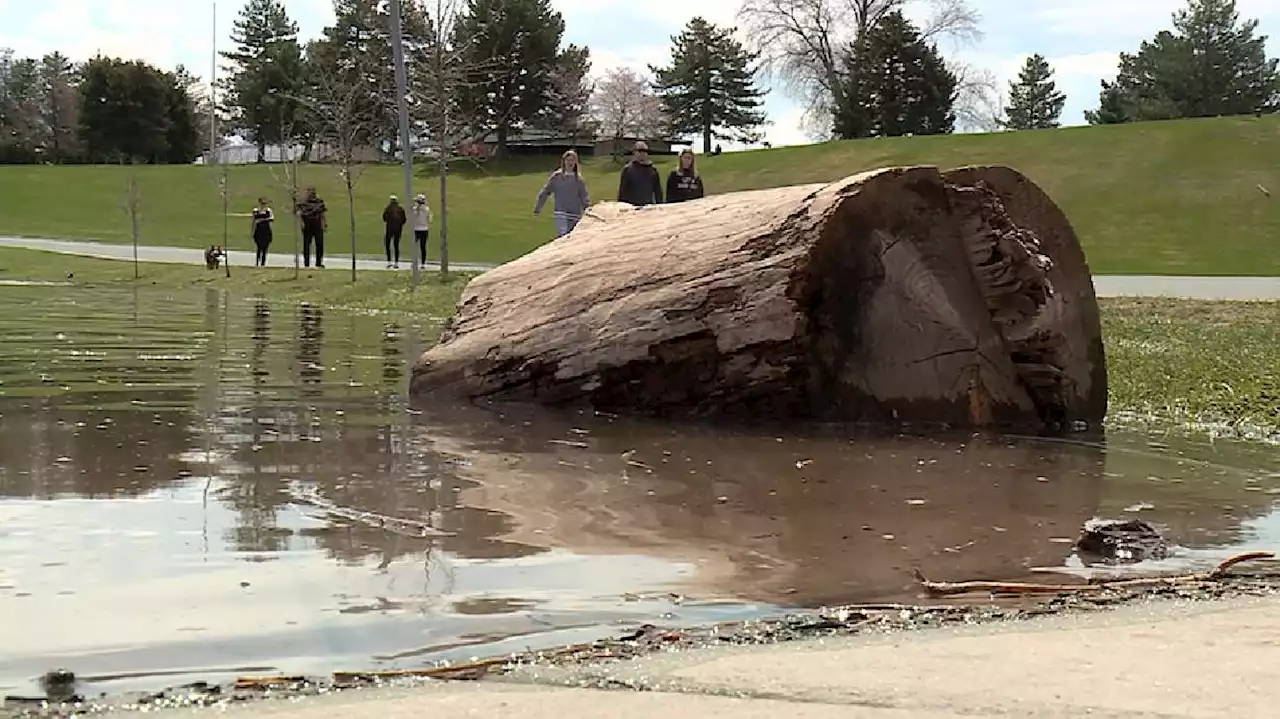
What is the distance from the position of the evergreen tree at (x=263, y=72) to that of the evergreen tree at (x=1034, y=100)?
42.6 m

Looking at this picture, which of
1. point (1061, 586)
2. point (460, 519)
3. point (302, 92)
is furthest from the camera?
point (302, 92)

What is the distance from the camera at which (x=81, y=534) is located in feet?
14.1

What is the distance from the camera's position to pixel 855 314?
7.36m

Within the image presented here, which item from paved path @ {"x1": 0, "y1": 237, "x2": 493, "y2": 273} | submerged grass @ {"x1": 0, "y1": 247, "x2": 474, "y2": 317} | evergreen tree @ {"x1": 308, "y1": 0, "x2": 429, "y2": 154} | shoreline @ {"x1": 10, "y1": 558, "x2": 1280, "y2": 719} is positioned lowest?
shoreline @ {"x1": 10, "y1": 558, "x2": 1280, "y2": 719}

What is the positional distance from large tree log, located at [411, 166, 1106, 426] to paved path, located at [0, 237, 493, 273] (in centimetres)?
2141

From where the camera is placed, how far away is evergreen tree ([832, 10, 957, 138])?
68.4m

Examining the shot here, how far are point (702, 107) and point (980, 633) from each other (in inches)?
3086

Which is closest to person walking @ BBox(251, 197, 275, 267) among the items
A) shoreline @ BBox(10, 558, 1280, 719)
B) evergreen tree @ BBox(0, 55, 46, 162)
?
shoreline @ BBox(10, 558, 1280, 719)

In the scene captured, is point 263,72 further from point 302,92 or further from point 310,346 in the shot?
point 310,346

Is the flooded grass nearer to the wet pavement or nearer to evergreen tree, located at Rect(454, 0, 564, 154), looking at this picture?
the wet pavement

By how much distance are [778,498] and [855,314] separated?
7.53ft

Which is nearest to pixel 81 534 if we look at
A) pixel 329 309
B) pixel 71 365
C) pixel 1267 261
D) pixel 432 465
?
pixel 432 465

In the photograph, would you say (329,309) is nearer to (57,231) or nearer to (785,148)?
(57,231)

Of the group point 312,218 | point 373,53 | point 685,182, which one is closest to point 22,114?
point 373,53
